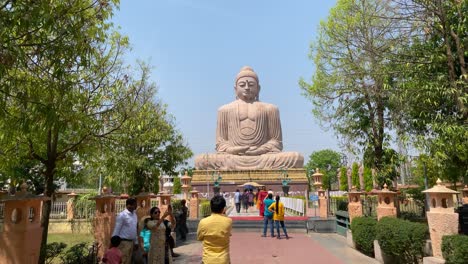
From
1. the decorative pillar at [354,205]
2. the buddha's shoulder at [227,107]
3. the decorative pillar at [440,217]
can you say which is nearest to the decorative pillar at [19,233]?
the decorative pillar at [440,217]

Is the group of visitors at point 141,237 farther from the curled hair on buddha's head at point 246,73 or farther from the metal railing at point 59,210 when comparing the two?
the curled hair on buddha's head at point 246,73

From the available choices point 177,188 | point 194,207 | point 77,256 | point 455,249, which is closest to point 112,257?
point 77,256

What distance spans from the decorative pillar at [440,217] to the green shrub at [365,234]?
2.26 metres

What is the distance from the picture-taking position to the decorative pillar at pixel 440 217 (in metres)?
6.21

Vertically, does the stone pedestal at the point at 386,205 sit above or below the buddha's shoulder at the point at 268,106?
below

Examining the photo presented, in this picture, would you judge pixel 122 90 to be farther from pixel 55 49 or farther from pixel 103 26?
pixel 55 49

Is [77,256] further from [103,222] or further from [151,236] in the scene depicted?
[151,236]

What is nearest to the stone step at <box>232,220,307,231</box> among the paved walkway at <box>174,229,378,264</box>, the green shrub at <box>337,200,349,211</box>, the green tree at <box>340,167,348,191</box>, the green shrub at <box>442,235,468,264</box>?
the paved walkway at <box>174,229,378,264</box>

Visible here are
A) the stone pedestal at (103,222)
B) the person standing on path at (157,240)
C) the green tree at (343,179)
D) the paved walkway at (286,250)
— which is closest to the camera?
the person standing on path at (157,240)

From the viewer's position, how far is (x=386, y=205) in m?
9.47

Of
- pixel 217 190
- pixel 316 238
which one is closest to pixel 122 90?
pixel 316 238

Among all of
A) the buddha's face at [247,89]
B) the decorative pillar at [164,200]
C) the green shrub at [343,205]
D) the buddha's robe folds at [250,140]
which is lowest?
the green shrub at [343,205]

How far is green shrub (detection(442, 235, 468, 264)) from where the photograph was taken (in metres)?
5.20

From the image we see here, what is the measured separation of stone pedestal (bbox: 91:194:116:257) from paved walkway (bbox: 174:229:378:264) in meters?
1.75
